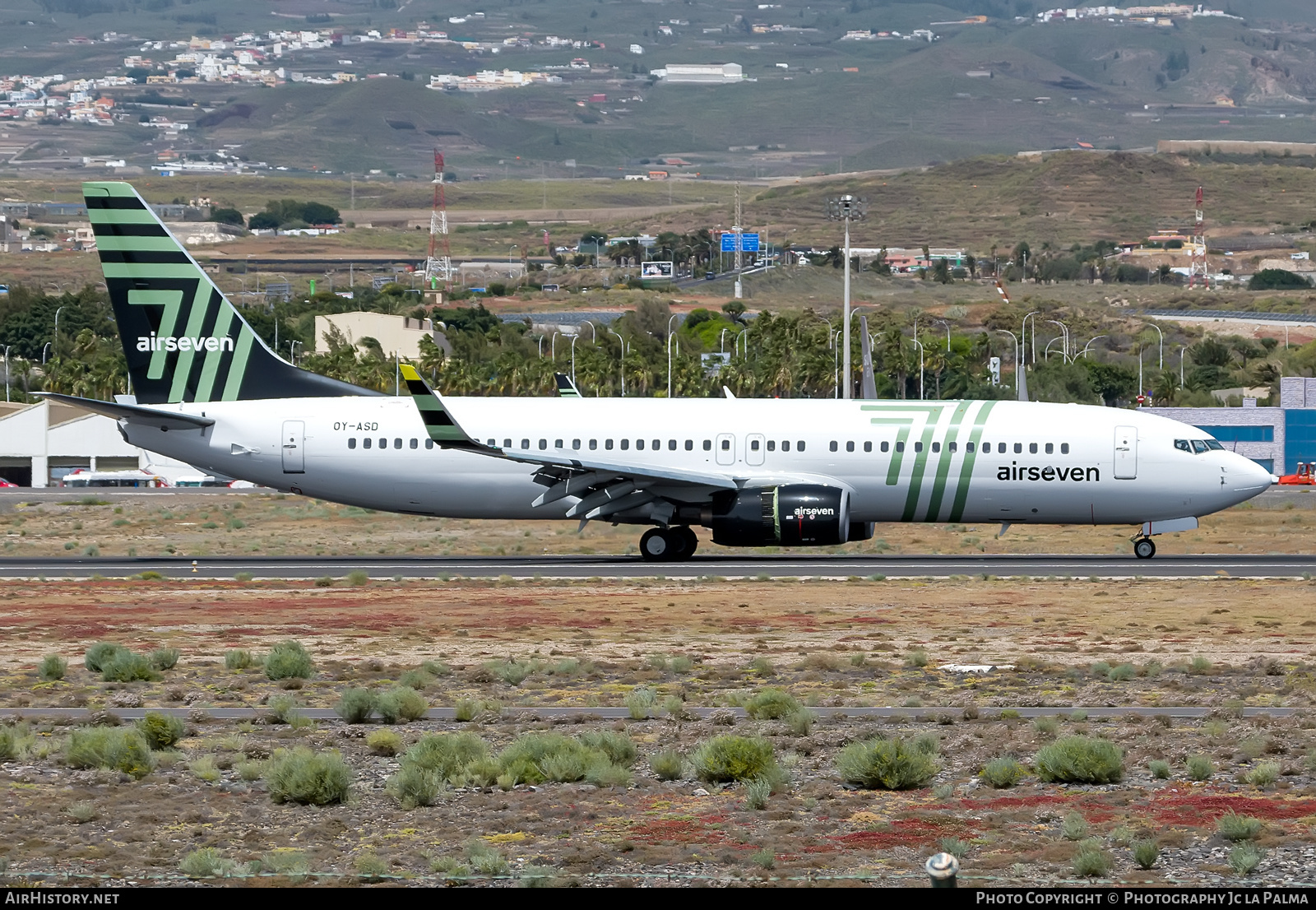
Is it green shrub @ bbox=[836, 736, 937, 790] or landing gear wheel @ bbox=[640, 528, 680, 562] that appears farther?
landing gear wheel @ bbox=[640, 528, 680, 562]

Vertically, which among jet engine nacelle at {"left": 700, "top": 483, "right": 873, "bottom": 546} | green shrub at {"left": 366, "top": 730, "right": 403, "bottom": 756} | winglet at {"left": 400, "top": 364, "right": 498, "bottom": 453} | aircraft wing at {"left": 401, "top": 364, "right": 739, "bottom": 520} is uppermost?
winglet at {"left": 400, "top": 364, "right": 498, "bottom": 453}

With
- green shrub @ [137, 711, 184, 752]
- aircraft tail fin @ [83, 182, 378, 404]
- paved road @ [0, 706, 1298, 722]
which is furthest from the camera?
aircraft tail fin @ [83, 182, 378, 404]

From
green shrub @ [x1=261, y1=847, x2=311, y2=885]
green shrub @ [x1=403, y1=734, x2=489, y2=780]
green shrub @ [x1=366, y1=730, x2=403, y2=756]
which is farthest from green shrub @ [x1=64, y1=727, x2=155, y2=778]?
green shrub @ [x1=261, y1=847, x2=311, y2=885]

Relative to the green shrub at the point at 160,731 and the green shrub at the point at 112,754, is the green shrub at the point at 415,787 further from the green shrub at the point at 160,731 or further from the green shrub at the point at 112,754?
the green shrub at the point at 160,731

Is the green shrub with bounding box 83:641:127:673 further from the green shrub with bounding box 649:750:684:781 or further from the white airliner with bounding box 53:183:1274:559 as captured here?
the white airliner with bounding box 53:183:1274:559

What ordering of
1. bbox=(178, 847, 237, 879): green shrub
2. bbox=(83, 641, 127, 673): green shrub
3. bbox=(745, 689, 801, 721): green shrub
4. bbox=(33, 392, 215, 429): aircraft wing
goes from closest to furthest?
bbox=(178, 847, 237, 879): green shrub
bbox=(745, 689, 801, 721): green shrub
bbox=(83, 641, 127, 673): green shrub
bbox=(33, 392, 215, 429): aircraft wing

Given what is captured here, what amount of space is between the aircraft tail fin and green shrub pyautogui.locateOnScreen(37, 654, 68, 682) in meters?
19.2

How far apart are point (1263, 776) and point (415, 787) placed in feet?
28.2

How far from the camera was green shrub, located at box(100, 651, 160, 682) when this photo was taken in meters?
25.7

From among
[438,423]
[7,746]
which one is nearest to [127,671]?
[7,746]

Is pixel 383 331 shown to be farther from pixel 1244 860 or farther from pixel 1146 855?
pixel 1244 860

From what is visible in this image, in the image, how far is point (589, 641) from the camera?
2988 cm

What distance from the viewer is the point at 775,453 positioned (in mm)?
42781

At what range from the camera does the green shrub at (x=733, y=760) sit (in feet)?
62.8
